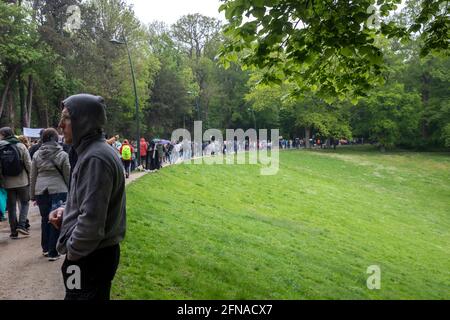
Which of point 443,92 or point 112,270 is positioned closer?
point 112,270

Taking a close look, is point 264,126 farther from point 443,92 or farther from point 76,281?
point 76,281

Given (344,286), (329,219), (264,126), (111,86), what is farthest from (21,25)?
(264,126)

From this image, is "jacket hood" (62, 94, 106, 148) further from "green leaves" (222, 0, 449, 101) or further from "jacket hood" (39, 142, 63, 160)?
"jacket hood" (39, 142, 63, 160)

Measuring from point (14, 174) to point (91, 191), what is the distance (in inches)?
256

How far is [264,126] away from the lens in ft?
229

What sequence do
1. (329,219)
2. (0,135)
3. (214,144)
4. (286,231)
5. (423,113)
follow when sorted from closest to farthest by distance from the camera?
1. (0,135)
2. (286,231)
3. (329,219)
4. (214,144)
5. (423,113)

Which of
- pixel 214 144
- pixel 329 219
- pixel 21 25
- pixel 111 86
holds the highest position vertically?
pixel 21 25

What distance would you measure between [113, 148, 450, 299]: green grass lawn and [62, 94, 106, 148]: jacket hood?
3308 mm

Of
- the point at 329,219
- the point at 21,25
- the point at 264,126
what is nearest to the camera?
the point at 329,219

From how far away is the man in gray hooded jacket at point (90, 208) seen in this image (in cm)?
315

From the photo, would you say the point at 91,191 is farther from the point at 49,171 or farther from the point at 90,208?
the point at 49,171

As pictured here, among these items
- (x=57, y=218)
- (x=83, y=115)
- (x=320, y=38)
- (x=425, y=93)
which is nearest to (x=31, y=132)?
(x=320, y=38)

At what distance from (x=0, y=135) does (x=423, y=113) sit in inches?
2294

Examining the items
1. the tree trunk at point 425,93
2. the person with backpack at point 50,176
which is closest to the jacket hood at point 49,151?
the person with backpack at point 50,176
